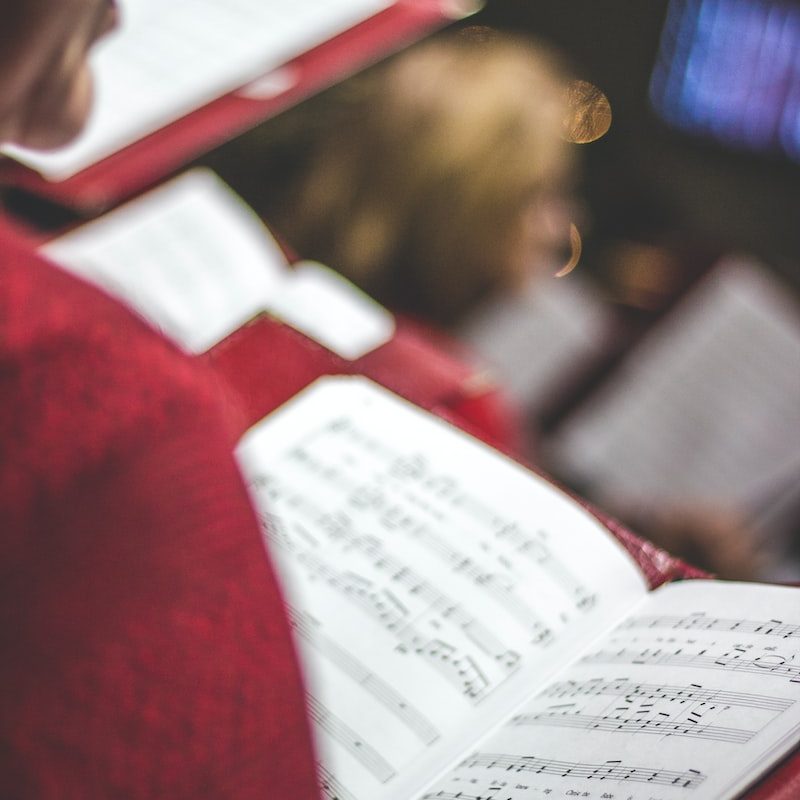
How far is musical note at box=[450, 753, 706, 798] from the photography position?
0.41 m

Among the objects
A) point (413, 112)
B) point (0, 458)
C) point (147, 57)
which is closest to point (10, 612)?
point (0, 458)

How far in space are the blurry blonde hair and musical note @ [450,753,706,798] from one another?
138 cm

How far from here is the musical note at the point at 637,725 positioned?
422 mm

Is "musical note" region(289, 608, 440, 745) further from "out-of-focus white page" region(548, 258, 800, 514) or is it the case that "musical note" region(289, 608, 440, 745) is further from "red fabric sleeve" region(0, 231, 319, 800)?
"out-of-focus white page" region(548, 258, 800, 514)

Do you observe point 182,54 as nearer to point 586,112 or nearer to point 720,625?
point 720,625

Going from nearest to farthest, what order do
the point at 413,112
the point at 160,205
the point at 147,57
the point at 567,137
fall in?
the point at 160,205, the point at 147,57, the point at 413,112, the point at 567,137

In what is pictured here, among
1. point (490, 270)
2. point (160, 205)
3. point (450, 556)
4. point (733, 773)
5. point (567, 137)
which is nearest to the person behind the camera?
point (733, 773)

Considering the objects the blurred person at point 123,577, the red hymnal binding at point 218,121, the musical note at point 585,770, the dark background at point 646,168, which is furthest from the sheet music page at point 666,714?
the dark background at point 646,168

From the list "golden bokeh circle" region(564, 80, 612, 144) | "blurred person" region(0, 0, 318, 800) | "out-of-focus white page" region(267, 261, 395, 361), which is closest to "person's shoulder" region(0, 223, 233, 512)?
"blurred person" region(0, 0, 318, 800)

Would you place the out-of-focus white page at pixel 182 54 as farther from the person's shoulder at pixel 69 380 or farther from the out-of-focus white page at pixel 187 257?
the person's shoulder at pixel 69 380

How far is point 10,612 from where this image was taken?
0.24 m

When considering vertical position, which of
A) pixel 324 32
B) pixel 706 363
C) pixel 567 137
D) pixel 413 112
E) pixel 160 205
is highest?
pixel 324 32

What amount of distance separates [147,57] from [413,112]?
650 mm

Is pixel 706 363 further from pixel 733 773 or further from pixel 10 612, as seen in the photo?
pixel 10 612
